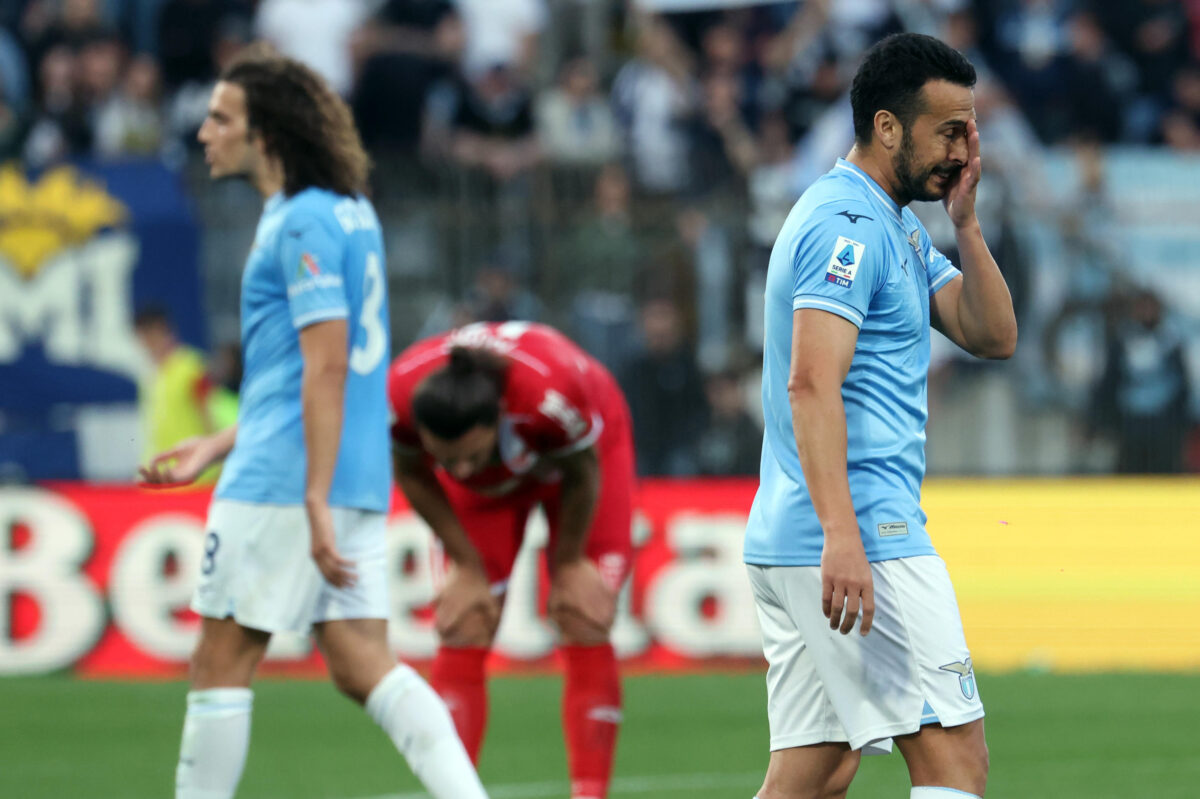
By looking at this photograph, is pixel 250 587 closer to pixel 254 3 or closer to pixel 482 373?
pixel 482 373

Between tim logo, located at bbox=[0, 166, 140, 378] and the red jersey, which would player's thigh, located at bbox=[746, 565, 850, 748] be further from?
tim logo, located at bbox=[0, 166, 140, 378]

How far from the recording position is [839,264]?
155 inches

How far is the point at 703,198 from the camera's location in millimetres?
13086

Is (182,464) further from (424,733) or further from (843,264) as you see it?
(843,264)

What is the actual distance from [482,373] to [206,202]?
7.35 m

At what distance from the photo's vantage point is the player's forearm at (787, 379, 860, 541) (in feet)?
12.7

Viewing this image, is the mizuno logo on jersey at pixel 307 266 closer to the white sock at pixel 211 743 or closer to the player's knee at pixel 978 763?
the white sock at pixel 211 743

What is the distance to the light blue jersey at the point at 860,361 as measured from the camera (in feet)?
13.0

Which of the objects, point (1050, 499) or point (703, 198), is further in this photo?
point (703, 198)

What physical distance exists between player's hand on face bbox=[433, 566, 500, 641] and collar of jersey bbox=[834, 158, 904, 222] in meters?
2.72

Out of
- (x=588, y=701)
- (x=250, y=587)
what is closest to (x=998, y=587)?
(x=588, y=701)

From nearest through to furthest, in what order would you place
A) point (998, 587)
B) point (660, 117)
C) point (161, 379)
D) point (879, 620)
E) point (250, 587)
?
point (879, 620) < point (250, 587) < point (998, 587) < point (161, 379) < point (660, 117)

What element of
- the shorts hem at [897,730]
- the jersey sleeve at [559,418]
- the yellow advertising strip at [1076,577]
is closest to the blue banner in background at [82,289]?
the yellow advertising strip at [1076,577]

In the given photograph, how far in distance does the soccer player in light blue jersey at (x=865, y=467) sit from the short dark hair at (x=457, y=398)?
1682mm
